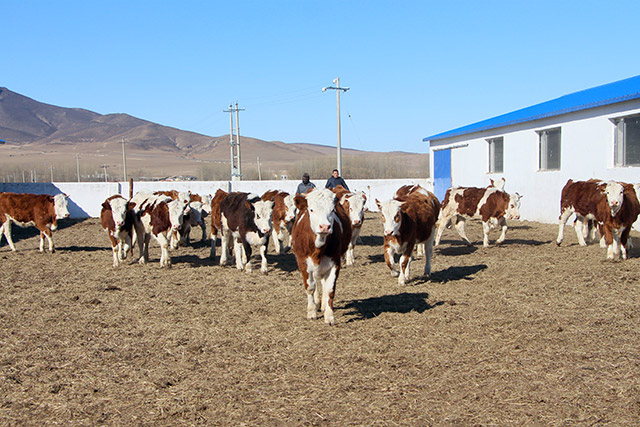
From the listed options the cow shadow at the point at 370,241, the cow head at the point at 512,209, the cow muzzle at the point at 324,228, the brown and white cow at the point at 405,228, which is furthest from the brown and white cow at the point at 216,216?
the cow head at the point at 512,209

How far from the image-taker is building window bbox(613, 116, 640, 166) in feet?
54.2

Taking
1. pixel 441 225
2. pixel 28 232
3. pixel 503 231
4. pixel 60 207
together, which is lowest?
pixel 28 232

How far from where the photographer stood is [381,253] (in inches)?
533

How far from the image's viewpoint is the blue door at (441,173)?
29328 millimetres

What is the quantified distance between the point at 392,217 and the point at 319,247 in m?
2.37

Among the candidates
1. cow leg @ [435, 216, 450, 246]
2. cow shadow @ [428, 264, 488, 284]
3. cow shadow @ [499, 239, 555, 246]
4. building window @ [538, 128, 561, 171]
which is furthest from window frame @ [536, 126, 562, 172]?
cow shadow @ [428, 264, 488, 284]

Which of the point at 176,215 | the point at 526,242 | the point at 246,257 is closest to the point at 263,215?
the point at 246,257

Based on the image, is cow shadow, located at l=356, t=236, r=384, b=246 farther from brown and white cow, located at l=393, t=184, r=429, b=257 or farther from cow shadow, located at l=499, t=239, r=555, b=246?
cow shadow, located at l=499, t=239, r=555, b=246

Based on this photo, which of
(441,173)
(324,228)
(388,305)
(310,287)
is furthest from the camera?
(441,173)

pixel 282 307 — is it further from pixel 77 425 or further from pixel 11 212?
pixel 11 212

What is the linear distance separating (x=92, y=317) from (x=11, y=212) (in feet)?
29.5

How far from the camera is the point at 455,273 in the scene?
420 inches

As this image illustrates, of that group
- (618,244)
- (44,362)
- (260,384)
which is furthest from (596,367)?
(618,244)

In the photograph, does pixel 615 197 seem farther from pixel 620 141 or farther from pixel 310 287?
pixel 310 287
